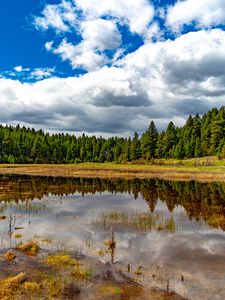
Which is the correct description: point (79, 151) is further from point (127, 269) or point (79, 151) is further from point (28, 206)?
point (127, 269)

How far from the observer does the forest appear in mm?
124500

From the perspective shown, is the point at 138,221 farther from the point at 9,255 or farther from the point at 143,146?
the point at 143,146

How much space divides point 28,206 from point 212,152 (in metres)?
96.5

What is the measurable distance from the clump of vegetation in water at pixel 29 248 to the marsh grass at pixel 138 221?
8.35 meters

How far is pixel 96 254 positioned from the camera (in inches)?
780

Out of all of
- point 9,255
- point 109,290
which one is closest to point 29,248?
point 9,255

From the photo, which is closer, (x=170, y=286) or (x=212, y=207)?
(x=170, y=286)

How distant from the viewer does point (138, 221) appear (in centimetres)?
2959

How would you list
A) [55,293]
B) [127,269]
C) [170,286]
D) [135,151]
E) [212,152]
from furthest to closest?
[135,151], [212,152], [127,269], [170,286], [55,293]

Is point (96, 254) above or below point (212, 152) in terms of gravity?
below

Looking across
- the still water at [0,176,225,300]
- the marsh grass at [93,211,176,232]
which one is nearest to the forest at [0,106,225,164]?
the still water at [0,176,225,300]

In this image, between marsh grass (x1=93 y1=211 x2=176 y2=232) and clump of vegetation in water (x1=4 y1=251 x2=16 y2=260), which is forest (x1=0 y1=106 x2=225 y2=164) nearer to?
marsh grass (x1=93 y1=211 x2=176 y2=232)

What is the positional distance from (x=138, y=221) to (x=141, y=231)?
3.72 meters

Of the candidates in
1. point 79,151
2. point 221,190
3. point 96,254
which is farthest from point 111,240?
point 79,151
